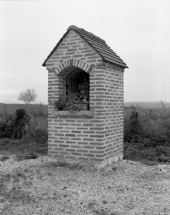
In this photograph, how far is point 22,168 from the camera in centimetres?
719

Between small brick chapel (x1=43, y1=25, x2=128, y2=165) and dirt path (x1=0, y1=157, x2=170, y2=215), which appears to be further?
small brick chapel (x1=43, y1=25, x2=128, y2=165)

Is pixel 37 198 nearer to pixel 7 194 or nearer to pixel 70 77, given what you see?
pixel 7 194

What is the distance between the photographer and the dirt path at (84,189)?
4465 millimetres

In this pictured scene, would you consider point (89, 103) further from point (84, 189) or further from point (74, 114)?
point (84, 189)

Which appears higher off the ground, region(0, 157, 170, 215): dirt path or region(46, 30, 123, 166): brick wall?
region(46, 30, 123, 166): brick wall

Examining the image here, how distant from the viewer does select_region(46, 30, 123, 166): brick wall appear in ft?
22.8

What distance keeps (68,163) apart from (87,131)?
3.35ft

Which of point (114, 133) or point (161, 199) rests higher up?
point (114, 133)

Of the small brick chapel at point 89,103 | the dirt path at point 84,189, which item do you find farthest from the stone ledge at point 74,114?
the dirt path at point 84,189

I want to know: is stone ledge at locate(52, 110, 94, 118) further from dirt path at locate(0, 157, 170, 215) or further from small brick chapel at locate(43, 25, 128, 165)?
dirt path at locate(0, 157, 170, 215)

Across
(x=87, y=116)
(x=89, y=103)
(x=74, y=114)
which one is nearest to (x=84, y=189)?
(x=87, y=116)

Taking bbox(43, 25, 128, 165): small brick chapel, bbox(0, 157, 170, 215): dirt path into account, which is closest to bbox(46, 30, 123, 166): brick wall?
bbox(43, 25, 128, 165): small brick chapel

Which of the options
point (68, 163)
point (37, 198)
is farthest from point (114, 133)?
point (37, 198)

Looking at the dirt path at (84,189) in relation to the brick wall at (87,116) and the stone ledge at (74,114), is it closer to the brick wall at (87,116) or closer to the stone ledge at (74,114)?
the brick wall at (87,116)
